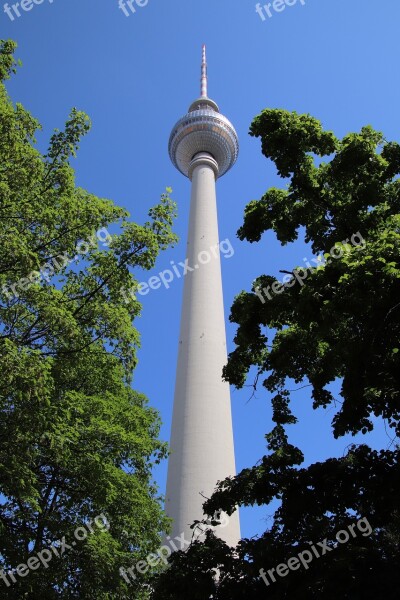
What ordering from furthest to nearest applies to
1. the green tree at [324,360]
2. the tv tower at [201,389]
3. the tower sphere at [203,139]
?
the tower sphere at [203,139] < the tv tower at [201,389] < the green tree at [324,360]

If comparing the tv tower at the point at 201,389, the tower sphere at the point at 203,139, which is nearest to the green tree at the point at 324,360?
the tv tower at the point at 201,389

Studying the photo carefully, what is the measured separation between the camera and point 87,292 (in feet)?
40.3

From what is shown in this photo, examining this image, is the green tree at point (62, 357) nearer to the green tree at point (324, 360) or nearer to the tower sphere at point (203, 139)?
the green tree at point (324, 360)

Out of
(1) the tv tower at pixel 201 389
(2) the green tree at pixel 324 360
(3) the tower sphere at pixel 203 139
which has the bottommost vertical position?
(2) the green tree at pixel 324 360

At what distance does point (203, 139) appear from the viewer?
5225cm

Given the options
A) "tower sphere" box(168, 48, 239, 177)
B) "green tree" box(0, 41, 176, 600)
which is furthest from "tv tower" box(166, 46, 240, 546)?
"green tree" box(0, 41, 176, 600)

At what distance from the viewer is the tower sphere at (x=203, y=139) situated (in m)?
52.3

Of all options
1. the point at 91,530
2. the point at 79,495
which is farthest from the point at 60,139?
A: the point at 91,530

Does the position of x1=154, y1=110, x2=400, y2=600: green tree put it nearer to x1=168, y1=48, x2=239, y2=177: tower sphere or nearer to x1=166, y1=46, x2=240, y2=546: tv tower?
x1=166, y1=46, x2=240, y2=546: tv tower

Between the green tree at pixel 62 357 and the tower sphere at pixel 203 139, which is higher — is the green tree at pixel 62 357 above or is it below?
below

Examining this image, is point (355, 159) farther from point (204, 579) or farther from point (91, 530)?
point (91, 530)

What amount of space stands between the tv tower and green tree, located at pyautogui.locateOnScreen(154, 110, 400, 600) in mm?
10695

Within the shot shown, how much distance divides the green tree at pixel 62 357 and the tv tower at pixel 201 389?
32.1ft

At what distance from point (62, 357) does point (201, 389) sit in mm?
18780
